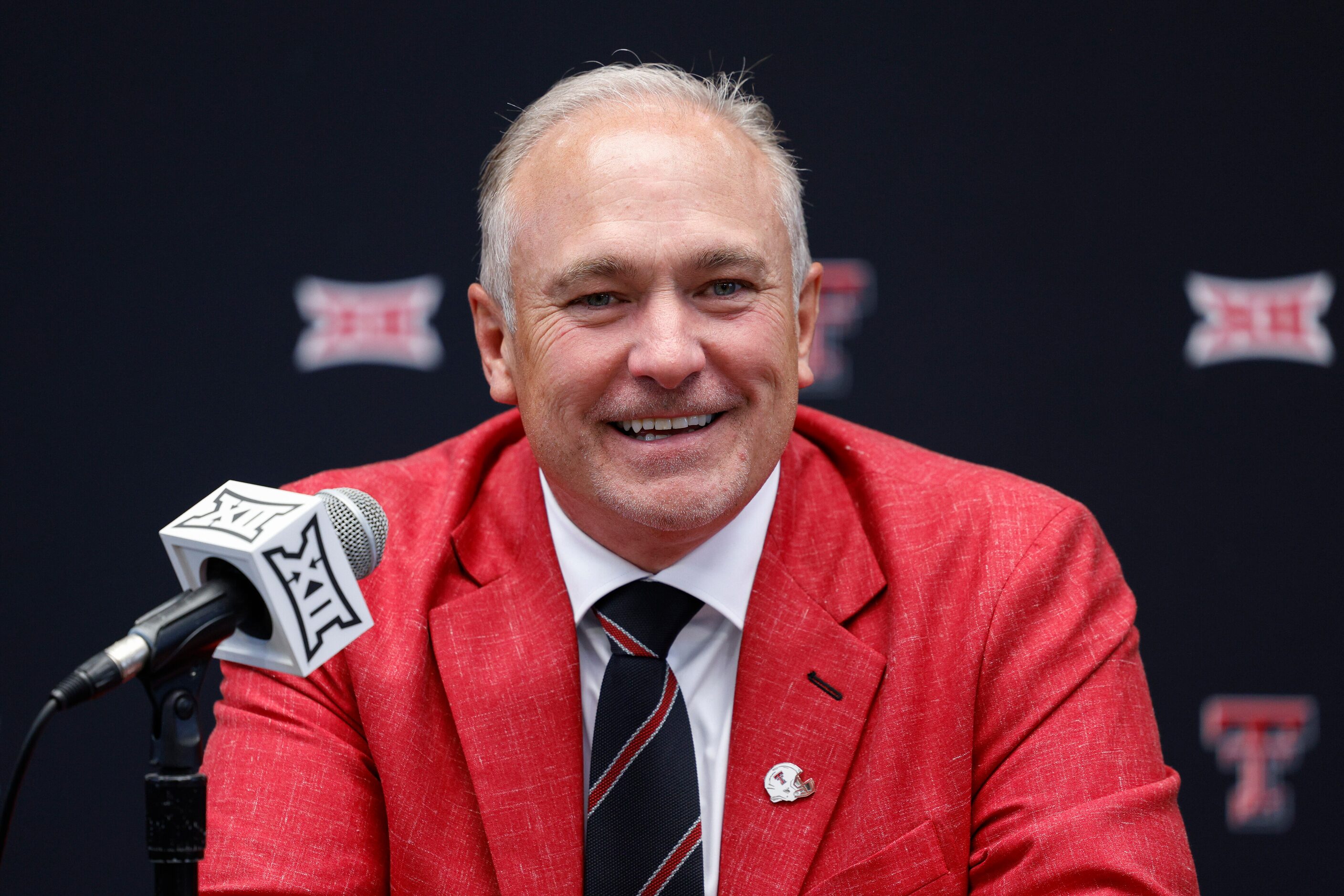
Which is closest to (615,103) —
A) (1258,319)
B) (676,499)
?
(676,499)

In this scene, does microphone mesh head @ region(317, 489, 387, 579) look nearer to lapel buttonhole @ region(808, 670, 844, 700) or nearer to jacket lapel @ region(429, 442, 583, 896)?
jacket lapel @ region(429, 442, 583, 896)

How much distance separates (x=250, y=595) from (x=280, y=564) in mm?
45

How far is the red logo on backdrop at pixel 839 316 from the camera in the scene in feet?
8.43

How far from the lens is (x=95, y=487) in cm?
261

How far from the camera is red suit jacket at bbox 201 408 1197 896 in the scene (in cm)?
158

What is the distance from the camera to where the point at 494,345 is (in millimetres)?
1972

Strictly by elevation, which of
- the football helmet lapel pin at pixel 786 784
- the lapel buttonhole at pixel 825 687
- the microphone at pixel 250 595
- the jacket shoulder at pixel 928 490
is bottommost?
the football helmet lapel pin at pixel 786 784

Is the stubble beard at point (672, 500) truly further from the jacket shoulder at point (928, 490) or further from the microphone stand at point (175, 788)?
the microphone stand at point (175, 788)

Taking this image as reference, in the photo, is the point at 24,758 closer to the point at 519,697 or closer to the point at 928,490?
the point at 519,697

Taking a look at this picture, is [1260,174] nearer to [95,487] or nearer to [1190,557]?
[1190,557]

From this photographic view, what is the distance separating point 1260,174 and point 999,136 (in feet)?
1.77

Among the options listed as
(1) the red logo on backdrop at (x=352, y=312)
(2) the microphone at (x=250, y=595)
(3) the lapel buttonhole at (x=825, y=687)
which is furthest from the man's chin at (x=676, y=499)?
(1) the red logo on backdrop at (x=352, y=312)

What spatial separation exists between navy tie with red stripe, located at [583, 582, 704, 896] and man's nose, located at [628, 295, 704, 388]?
38 centimetres

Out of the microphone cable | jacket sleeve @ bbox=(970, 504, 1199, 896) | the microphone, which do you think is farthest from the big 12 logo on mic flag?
jacket sleeve @ bbox=(970, 504, 1199, 896)
